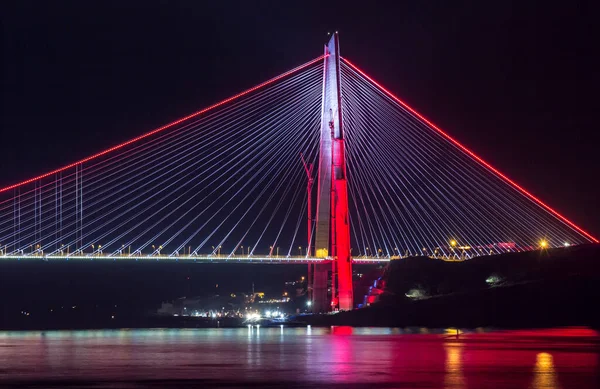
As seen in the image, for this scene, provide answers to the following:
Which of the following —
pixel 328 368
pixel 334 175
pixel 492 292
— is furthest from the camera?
pixel 334 175

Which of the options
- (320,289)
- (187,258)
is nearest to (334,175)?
(320,289)

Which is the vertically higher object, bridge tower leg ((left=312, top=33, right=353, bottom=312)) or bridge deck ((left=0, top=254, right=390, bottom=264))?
bridge tower leg ((left=312, top=33, right=353, bottom=312))

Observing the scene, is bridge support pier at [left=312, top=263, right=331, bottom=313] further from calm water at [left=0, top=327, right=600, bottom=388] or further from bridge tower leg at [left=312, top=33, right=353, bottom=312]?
calm water at [left=0, top=327, right=600, bottom=388]

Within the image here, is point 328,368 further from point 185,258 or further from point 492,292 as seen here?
point 185,258

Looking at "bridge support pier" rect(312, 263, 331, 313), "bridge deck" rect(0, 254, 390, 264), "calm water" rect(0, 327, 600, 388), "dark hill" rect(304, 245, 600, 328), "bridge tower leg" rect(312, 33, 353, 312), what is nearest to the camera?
"calm water" rect(0, 327, 600, 388)

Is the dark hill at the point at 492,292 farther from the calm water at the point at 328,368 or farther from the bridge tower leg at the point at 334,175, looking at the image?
the calm water at the point at 328,368

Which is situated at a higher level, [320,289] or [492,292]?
[320,289]

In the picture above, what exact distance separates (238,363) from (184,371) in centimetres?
283

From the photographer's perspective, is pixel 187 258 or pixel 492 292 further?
pixel 187 258

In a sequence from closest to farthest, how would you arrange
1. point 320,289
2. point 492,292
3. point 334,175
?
1. point 492,292
2. point 334,175
3. point 320,289

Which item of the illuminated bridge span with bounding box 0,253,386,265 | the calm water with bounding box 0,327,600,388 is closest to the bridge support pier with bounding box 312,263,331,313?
the illuminated bridge span with bounding box 0,253,386,265

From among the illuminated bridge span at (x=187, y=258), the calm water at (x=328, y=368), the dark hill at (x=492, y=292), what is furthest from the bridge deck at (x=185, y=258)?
the calm water at (x=328, y=368)

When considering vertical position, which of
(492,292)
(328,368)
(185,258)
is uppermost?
(185,258)

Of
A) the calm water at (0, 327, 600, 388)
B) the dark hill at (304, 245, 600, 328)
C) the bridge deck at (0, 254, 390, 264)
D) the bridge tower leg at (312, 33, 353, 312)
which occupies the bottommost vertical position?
the calm water at (0, 327, 600, 388)
